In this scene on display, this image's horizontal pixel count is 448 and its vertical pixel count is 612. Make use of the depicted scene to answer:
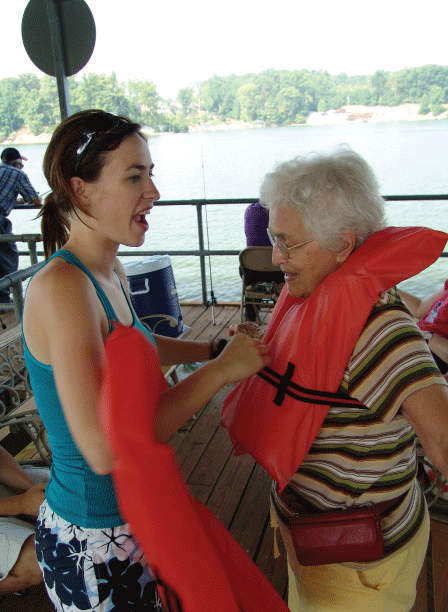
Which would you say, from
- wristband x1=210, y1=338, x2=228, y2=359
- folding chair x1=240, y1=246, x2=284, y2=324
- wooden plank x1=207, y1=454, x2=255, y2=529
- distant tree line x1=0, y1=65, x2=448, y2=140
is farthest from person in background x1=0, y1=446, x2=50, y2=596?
distant tree line x1=0, y1=65, x2=448, y2=140

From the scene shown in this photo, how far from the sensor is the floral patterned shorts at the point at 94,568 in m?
0.97

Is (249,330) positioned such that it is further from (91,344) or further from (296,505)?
(91,344)

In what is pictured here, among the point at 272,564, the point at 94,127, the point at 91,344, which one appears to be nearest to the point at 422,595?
the point at 272,564

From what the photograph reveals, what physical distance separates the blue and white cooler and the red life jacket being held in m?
2.54

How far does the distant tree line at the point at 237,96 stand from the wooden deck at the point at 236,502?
9.47 meters

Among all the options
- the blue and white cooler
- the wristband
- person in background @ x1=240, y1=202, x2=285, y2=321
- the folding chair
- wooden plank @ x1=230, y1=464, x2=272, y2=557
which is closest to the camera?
the wristband

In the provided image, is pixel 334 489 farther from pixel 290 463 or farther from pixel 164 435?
pixel 164 435

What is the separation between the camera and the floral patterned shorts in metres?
0.97

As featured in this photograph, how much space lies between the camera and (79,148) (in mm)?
1009

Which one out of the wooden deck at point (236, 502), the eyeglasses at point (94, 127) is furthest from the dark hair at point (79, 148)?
the wooden deck at point (236, 502)

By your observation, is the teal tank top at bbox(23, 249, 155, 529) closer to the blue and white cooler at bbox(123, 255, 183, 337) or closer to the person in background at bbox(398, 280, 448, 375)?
the person in background at bbox(398, 280, 448, 375)

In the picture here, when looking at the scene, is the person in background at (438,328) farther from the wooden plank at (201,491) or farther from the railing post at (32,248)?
the railing post at (32,248)

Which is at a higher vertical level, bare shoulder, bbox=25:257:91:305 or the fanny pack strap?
bare shoulder, bbox=25:257:91:305

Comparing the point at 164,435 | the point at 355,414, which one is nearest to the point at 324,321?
the point at 355,414
